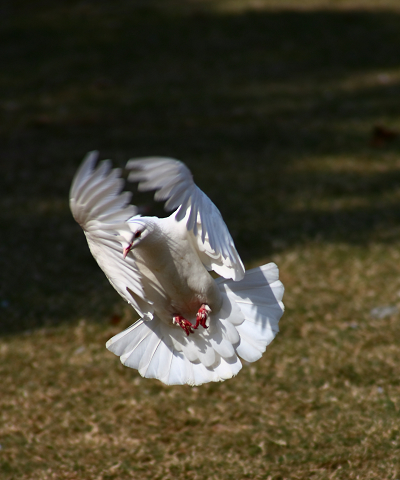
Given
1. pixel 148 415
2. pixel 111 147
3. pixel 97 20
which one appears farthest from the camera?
pixel 97 20

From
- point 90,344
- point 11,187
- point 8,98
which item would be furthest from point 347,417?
point 8,98

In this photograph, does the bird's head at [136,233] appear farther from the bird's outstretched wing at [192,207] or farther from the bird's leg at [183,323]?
the bird's leg at [183,323]

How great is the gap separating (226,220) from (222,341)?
9.33 ft

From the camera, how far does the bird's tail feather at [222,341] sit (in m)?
2.77

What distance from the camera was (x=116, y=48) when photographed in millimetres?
10523

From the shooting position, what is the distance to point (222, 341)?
9.12ft

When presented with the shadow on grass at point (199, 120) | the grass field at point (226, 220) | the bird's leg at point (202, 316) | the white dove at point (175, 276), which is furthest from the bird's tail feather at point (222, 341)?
the shadow on grass at point (199, 120)

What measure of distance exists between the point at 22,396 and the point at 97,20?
9788 mm

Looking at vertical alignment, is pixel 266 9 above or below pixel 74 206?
below

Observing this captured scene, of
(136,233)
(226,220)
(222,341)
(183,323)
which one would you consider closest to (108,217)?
(136,233)

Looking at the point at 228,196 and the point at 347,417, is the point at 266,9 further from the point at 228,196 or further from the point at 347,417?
the point at 347,417

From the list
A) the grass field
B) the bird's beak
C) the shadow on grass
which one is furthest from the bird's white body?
the shadow on grass

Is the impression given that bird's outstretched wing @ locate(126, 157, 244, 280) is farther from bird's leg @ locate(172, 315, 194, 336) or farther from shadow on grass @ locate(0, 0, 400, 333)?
shadow on grass @ locate(0, 0, 400, 333)

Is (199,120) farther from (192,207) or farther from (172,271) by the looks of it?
(192,207)
